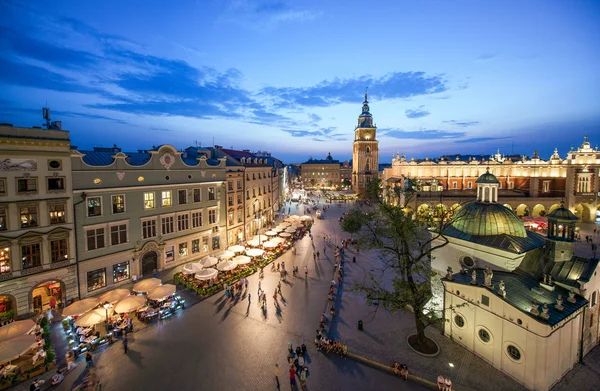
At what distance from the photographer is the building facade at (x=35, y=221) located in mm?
21430

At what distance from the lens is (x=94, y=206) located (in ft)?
87.3

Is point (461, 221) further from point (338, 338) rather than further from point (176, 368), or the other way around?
point (176, 368)

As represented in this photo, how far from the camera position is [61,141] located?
78.8 feet

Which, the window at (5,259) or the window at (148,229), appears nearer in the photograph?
the window at (5,259)

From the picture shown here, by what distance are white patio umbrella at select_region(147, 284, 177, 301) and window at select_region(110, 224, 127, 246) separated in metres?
7.71

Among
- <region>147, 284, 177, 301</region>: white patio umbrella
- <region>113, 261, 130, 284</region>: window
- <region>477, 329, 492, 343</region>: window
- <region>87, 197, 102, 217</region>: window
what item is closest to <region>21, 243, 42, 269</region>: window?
<region>87, 197, 102, 217</region>: window

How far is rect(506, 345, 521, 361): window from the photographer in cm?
1677

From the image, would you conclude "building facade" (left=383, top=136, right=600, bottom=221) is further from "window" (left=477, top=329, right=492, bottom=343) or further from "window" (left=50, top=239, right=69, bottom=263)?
"window" (left=50, top=239, right=69, bottom=263)

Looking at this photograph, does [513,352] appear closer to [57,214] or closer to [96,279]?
[96,279]

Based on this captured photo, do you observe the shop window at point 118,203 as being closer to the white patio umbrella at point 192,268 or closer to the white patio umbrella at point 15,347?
the white patio umbrella at point 192,268

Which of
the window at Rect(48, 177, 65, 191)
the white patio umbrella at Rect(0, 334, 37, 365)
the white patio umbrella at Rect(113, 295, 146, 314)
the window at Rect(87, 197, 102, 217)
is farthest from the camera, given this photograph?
the window at Rect(87, 197, 102, 217)

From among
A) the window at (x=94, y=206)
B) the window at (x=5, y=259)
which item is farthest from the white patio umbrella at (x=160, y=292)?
the window at (x=5, y=259)

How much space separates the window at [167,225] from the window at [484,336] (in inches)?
1222

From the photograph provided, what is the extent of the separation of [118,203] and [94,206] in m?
2.11
